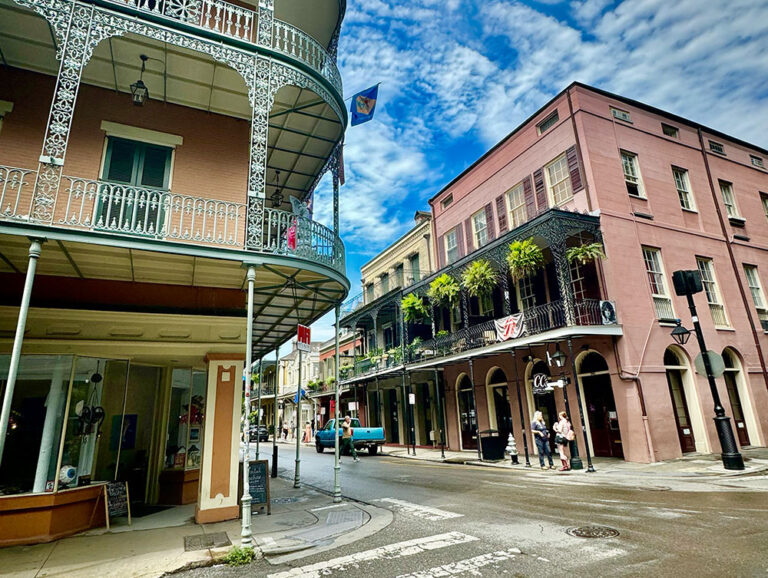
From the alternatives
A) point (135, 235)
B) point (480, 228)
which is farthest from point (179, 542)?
point (480, 228)

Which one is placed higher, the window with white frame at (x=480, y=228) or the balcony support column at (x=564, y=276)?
the window with white frame at (x=480, y=228)

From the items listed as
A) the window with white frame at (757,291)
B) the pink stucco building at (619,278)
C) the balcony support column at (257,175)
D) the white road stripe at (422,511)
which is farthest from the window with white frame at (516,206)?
the balcony support column at (257,175)

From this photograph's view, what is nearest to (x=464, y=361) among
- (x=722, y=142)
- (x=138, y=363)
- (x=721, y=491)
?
(x=721, y=491)

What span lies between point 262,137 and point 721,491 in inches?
429

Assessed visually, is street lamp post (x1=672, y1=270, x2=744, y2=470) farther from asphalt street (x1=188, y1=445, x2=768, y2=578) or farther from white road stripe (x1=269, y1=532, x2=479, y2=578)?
white road stripe (x1=269, y1=532, x2=479, y2=578)

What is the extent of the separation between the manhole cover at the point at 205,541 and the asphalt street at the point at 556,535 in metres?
0.94

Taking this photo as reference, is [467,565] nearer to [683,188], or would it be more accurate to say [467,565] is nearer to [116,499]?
[116,499]

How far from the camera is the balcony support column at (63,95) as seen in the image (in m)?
6.27

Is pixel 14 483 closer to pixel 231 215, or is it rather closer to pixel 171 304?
pixel 171 304

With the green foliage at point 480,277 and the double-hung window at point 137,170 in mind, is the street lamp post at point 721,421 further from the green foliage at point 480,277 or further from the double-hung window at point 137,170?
the double-hung window at point 137,170

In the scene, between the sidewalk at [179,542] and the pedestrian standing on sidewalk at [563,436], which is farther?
the pedestrian standing on sidewalk at [563,436]

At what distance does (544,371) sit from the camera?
1686 centimetres

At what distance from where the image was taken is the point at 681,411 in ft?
49.3

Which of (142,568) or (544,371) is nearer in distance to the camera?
(142,568)
